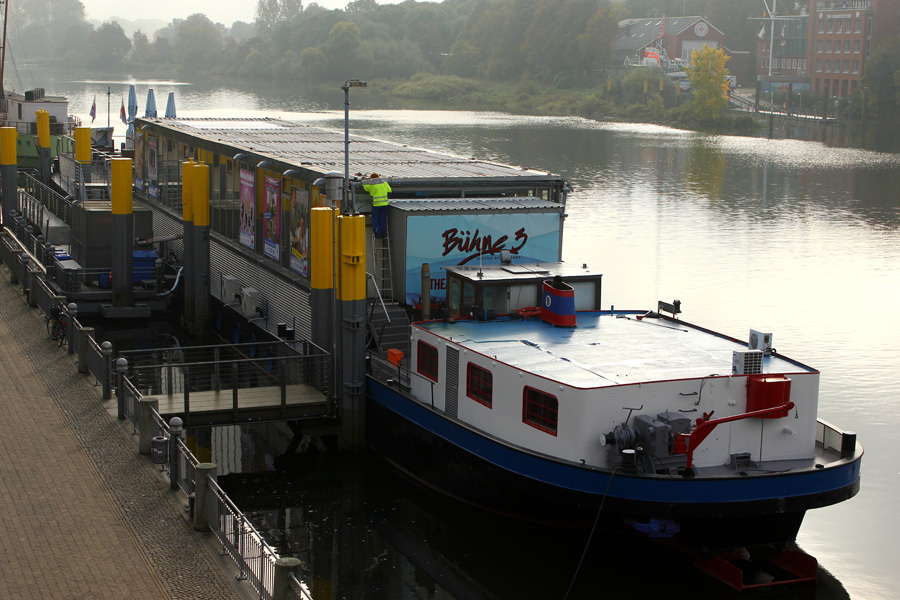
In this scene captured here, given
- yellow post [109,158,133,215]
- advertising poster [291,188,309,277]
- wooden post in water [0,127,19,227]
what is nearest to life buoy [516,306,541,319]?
advertising poster [291,188,309,277]

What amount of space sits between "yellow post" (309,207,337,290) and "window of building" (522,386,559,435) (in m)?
6.18

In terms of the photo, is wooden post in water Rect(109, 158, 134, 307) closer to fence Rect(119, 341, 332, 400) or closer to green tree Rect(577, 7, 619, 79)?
fence Rect(119, 341, 332, 400)

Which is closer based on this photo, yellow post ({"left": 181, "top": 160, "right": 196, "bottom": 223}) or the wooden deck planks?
the wooden deck planks

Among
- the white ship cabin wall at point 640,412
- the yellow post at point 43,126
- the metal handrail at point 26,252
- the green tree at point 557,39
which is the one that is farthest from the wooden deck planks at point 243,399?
the green tree at point 557,39

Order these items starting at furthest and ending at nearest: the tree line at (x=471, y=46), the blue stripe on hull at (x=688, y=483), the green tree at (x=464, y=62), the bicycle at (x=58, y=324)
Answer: the green tree at (x=464, y=62) → the tree line at (x=471, y=46) → the bicycle at (x=58, y=324) → the blue stripe on hull at (x=688, y=483)

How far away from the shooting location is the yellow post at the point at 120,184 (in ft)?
114

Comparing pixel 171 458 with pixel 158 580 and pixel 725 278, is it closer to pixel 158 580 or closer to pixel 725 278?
pixel 158 580

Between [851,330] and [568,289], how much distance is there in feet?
58.5

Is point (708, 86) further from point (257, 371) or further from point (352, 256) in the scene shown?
point (352, 256)

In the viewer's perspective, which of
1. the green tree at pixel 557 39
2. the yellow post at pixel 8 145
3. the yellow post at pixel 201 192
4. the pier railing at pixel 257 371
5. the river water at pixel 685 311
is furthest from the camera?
the green tree at pixel 557 39

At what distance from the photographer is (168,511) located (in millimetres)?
17469

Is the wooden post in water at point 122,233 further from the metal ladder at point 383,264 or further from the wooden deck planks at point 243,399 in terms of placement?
the wooden deck planks at point 243,399

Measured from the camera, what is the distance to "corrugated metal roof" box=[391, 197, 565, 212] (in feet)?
82.7

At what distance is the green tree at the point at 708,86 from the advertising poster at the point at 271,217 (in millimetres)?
91582
